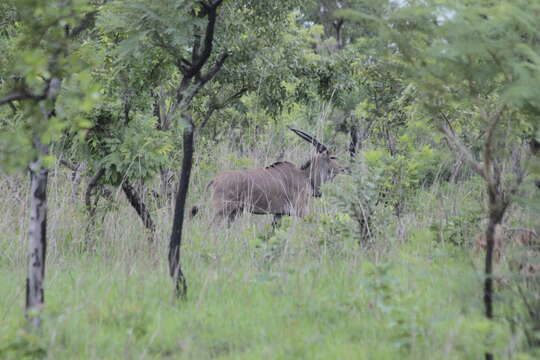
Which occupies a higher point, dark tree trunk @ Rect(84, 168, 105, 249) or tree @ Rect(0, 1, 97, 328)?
tree @ Rect(0, 1, 97, 328)

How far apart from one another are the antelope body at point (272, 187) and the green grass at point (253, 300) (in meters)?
1.47

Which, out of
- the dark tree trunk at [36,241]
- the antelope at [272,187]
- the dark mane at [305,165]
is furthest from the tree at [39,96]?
the dark mane at [305,165]

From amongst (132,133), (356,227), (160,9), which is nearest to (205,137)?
(132,133)

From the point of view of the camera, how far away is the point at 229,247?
23.0ft

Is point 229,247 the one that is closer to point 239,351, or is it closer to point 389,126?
point 239,351

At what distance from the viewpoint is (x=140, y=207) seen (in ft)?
24.6

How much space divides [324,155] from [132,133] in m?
4.04

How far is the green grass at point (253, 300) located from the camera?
388cm

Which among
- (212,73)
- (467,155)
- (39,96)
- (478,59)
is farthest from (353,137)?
(39,96)

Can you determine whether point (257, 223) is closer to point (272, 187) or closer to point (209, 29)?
point (272, 187)

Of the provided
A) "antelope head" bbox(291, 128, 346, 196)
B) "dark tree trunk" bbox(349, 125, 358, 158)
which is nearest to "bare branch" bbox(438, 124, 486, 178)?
"antelope head" bbox(291, 128, 346, 196)

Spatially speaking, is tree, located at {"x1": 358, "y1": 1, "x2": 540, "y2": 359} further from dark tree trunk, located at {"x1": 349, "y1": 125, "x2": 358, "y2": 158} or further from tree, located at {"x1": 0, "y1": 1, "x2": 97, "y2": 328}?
dark tree trunk, located at {"x1": 349, "y1": 125, "x2": 358, "y2": 158}

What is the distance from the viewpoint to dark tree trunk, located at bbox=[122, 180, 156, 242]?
23.8ft

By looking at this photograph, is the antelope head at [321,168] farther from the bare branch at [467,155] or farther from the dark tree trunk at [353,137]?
the bare branch at [467,155]
